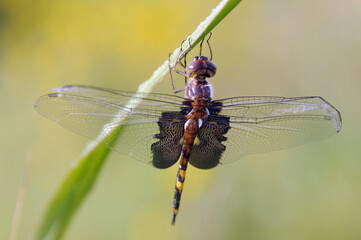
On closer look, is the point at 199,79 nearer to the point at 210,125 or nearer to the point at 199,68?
the point at 199,68

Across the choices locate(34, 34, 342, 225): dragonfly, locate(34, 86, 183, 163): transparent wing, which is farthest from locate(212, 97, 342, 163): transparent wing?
locate(34, 86, 183, 163): transparent wing

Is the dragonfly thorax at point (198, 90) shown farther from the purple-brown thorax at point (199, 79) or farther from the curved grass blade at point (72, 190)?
the curved grass blade at point (72, 190)

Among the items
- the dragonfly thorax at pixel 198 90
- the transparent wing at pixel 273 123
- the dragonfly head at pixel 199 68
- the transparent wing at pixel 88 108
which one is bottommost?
the transparent wing at pixel 88 108

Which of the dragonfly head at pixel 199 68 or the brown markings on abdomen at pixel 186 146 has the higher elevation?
the dragonfly head at pixel 199 68

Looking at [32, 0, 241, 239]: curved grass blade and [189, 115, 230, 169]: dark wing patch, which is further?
[189, 115, 230, 169]: dark wing patch

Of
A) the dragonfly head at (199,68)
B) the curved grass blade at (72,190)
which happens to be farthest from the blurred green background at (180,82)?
the dragonfly head at (199,68)

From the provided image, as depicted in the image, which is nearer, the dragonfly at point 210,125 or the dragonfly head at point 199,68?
the dragonfly at point 210,125

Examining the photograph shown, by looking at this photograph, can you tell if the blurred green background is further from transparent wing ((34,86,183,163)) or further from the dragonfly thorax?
the dragonfly thorax

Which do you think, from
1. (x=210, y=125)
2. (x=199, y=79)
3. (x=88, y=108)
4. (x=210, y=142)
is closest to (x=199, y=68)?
(x=199, y=79)

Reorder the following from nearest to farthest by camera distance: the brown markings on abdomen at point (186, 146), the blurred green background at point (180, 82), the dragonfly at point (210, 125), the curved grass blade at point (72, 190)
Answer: the curved grass blade at point (72, 190) → the dragonfly at point (210, 125) → the brown markings on abdomen at point (186, 146) → the blurred green background at point (180, 82)
